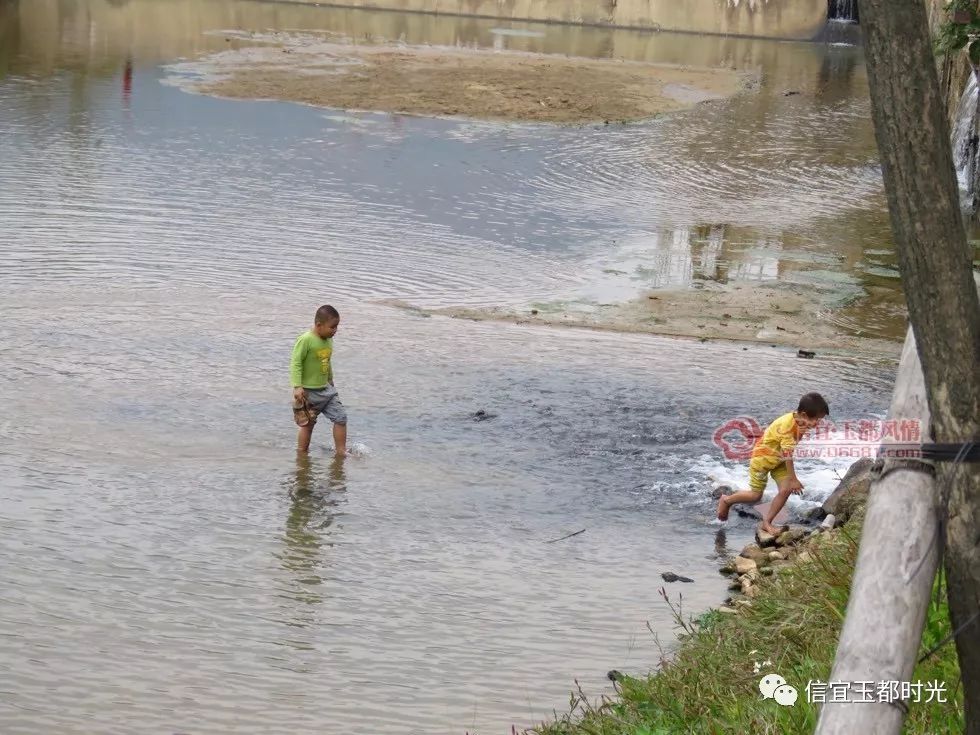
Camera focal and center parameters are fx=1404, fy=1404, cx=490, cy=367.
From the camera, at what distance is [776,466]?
28.4ft

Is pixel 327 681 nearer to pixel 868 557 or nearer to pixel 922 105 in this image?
pixel 868 557

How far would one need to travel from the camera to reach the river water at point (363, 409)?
672 centimetres

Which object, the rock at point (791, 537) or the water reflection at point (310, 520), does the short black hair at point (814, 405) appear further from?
the water reflection at point (310, 520)

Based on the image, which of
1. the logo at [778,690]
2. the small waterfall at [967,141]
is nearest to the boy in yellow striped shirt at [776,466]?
the logo at [778,690]

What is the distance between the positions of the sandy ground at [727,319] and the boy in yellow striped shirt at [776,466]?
3.95 meters

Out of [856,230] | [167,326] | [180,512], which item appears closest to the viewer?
[180,512]

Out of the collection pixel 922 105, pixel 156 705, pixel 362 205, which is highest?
pixel 922 105

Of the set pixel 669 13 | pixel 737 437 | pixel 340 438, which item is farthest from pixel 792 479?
pixel 669 13

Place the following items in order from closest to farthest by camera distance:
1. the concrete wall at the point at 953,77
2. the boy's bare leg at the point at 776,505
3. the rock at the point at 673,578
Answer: the rock at the point at 673,578 < the boy's bare leg at the point at 776,505 < the concrete wall at the point at 953,77

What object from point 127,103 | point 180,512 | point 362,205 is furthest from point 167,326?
point 127,103

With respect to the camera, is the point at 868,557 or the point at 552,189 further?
the point at 552,189

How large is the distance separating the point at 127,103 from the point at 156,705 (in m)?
19.0

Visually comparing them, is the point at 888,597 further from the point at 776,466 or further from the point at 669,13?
the point at 669,13

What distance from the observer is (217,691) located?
6.36 m
